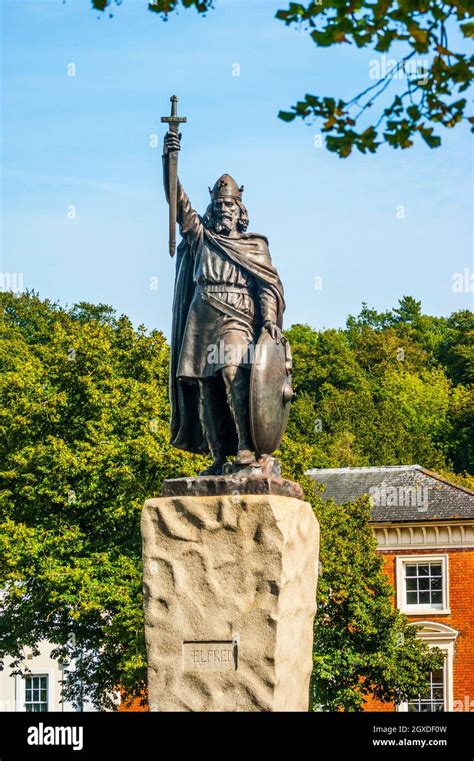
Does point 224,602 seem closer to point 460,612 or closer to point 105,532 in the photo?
point 105,532

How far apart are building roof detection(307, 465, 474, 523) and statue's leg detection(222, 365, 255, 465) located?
3512 cm

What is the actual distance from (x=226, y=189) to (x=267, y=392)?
6.60ft

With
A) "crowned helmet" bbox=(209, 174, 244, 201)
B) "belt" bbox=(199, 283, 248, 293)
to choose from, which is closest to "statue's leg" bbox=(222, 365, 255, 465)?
"belt" bbox=(199, 283, 248, 293)

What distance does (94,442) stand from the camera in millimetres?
38438

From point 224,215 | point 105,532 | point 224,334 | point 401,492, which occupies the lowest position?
point 224,334

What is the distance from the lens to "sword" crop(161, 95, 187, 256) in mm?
13500

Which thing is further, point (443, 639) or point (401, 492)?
point (401, 492)

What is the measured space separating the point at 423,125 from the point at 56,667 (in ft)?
140

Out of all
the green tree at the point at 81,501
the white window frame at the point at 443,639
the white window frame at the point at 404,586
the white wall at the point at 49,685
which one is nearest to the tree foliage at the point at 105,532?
the green tree at the point at 81,501

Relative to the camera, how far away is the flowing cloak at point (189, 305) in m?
13.6

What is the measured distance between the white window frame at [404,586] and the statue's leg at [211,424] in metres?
35.4

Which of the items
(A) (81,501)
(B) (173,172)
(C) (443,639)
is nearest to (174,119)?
(B) (173,172)

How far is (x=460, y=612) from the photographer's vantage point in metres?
47.8

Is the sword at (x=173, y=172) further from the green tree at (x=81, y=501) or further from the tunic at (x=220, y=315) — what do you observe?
the green tree at (x=81, y=501)
